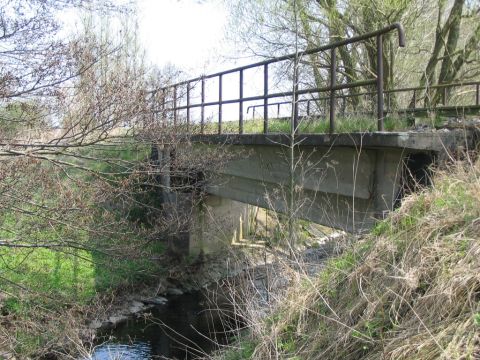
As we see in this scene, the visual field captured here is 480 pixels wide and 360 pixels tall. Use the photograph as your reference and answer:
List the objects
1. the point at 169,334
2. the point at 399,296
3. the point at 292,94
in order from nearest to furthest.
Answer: the point at 399,296 → the point at 292,94 → the point at 169,334

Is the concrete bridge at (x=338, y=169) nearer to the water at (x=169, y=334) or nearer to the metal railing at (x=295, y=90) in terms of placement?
the metal railing at (x=295, y=90)

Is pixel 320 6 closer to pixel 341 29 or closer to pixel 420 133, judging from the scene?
pixel 341 29

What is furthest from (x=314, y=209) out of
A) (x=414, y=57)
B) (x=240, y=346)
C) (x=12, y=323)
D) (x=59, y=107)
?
(x=414, y=57)

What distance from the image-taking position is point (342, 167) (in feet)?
21.0

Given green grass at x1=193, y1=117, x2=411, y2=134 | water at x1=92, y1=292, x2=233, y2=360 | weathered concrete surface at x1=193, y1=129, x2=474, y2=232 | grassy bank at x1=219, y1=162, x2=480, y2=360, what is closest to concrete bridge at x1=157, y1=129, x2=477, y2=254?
weathered concrete surface at x1=193, y1=129, x2=474, y2=232

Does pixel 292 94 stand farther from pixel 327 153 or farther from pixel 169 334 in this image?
pixel 169 334

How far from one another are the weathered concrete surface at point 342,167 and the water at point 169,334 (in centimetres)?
274

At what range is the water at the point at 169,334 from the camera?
883 cm

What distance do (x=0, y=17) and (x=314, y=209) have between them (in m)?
5.04

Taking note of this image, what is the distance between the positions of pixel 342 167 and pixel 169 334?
5.85 m

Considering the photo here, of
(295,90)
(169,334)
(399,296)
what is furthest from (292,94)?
(169,334)

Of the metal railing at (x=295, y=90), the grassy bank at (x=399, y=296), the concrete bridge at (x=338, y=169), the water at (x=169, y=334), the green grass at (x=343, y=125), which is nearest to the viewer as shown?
the grassy bank at (x=399, y=296)

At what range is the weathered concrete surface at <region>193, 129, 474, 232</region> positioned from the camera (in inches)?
199

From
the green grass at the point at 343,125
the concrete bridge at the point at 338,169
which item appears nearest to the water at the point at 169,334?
the concrete bridge at the point at 338,169
